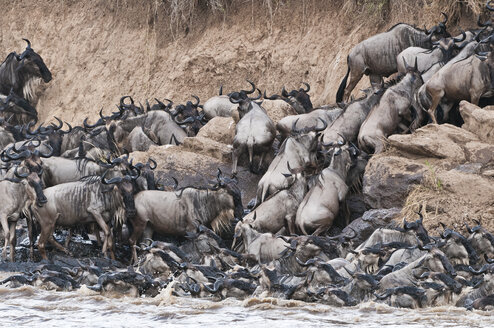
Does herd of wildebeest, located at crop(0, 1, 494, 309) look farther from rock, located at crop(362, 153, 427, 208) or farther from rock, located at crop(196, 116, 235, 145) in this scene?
rock, located at crop(362, 153, 427, 208)

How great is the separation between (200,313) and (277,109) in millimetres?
6692

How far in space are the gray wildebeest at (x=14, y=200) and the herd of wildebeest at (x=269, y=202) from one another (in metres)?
0.02

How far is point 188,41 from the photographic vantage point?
22.1 m

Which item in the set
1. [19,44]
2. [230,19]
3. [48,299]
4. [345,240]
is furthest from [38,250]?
[19,44]

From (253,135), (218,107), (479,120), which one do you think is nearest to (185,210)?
(253,135)

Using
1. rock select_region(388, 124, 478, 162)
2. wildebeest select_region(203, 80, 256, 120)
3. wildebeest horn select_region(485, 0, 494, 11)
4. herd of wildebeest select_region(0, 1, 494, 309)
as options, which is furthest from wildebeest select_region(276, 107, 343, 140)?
wildebeest horn select_region(485, 0, 494, 11)

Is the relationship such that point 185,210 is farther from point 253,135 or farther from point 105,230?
point 253,135

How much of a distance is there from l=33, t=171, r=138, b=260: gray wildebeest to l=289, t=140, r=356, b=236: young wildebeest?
7.46 feet

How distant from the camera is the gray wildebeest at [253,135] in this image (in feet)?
52.0

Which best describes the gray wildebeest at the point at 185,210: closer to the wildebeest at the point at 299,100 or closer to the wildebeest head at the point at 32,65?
the wildebeest at the point at 299,100

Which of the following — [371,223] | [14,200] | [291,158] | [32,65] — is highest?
[32,65]

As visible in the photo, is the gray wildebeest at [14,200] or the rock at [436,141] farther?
the gray wildebeest at [14,200]

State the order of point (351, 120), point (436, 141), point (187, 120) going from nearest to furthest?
point (436, 141)
point (351, 120)
point (187, 120)

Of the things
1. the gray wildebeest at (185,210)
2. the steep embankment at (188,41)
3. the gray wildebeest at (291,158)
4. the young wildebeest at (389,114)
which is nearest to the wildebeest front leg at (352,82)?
the steep embankment at (188,41)
